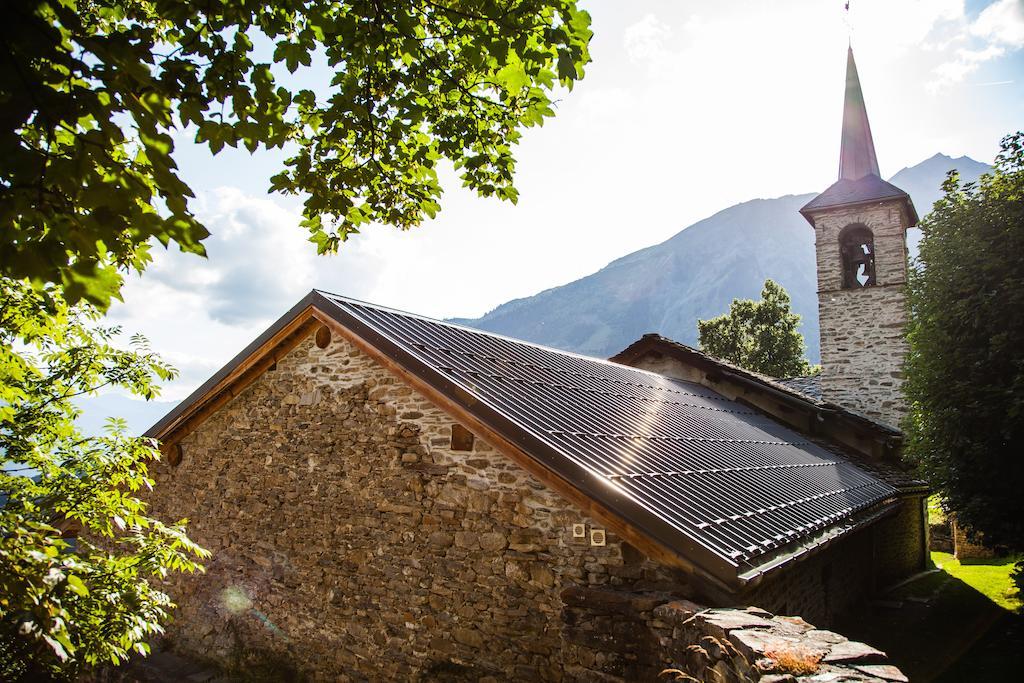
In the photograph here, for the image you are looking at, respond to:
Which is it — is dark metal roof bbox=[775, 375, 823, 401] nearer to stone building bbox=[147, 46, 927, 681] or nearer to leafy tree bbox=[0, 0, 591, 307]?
stone building bbox=[147, 46, 927, 681]

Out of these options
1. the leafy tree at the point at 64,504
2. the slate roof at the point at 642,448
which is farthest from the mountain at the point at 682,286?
the leafy tree at the point at 64,504

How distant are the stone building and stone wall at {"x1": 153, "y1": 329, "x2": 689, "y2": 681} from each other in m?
0.02

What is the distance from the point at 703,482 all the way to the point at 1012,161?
740 cm

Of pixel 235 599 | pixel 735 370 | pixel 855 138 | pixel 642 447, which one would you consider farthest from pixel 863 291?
pixel 235 599

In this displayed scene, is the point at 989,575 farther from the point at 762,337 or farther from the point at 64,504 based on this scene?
the point at 762,337

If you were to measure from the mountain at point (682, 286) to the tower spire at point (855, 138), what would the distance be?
4561 inches

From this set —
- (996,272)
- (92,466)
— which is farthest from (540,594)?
(996,272)

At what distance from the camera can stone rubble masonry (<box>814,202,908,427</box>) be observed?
16062 mm

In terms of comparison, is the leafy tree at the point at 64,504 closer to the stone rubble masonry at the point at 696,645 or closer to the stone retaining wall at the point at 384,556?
the stone retaining wall at the point at 384,556

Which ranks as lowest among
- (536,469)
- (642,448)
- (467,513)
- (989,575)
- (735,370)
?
(989,575)

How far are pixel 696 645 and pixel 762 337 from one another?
33.8 metres

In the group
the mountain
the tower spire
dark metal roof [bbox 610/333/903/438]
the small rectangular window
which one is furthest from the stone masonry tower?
the mountain

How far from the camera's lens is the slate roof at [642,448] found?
4.98 m

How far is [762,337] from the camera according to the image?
3500cm
